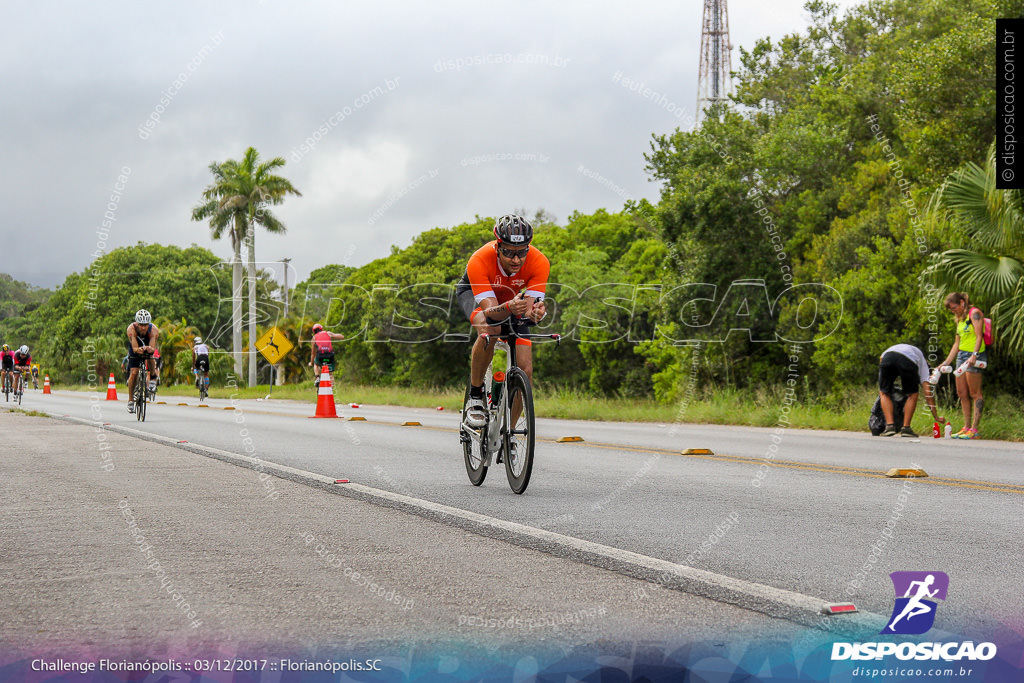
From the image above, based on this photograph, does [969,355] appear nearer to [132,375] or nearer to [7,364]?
[132,375]

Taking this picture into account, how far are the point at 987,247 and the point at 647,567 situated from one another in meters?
14.2

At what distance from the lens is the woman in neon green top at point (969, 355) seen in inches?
543

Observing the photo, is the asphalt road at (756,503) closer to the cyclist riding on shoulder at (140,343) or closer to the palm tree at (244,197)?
the cyclist riding on shoulder at (140,343)

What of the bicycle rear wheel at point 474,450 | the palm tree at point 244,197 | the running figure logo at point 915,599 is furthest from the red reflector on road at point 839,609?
the palm tree at point 244,197

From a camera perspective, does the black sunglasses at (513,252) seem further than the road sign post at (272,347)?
No

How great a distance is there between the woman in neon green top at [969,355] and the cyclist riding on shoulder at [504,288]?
8.82m

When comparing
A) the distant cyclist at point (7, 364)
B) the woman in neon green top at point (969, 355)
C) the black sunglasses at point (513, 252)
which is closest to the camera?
the black sunglasses at point (513, 252)

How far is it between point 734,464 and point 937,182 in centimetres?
1421

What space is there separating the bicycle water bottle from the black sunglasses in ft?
3.00

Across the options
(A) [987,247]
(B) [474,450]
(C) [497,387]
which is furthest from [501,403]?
(A) [987,247]

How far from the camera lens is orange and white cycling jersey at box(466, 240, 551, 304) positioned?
24.5ft

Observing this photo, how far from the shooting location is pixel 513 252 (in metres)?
7.43

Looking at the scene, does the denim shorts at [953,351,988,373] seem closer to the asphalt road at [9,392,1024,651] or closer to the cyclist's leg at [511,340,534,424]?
the asphalt road at [9,392,1024,651]

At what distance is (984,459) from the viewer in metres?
10.6
